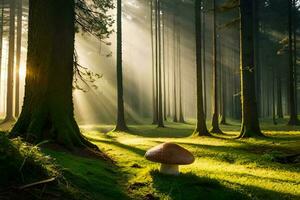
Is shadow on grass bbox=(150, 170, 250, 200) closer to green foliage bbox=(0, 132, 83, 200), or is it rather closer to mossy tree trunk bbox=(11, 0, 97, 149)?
green foliage bbox=(0, 132, 83, 200)

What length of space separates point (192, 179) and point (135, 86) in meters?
51.1

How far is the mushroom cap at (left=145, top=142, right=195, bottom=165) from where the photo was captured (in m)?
8.73

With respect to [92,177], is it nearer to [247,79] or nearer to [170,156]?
[170,156]

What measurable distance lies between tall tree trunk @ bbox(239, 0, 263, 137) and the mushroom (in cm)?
1212

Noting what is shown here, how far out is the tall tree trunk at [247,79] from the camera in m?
20.4

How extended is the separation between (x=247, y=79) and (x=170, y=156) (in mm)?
13224

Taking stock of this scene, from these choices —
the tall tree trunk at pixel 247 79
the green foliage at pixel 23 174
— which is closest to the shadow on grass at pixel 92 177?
the green foliage at pixel 23 174

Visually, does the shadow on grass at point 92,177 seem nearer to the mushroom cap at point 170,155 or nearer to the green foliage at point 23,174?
the green foliage at point 23,174

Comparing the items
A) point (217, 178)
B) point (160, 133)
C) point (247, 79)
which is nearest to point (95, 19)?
point (247, 79)

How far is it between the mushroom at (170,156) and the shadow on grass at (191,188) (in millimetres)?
308

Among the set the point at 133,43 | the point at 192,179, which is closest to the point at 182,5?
the point at 133,43

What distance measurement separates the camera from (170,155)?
8805mm

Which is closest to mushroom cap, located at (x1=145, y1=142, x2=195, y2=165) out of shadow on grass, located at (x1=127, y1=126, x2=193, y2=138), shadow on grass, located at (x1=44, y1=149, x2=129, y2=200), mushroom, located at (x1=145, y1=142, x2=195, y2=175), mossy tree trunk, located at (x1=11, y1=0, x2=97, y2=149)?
mushroom, located at (x1=145, y1=142, x2=195, y2=175)

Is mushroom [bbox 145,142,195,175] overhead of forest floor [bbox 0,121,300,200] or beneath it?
overhead
